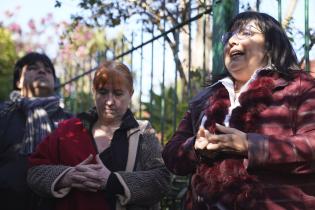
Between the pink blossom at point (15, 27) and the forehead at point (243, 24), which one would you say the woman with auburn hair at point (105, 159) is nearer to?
the forehead at point (243, 24)

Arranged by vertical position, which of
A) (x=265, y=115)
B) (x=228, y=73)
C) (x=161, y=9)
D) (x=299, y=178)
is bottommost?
(x=299, y=178)

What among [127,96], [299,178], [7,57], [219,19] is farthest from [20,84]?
[7,57]

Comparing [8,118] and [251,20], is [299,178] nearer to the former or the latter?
[251,20]

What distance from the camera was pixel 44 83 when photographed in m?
4.34

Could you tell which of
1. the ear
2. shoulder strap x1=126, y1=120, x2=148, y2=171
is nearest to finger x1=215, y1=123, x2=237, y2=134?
shoulder strap x1=126, y1=120, x2=148, y2=171

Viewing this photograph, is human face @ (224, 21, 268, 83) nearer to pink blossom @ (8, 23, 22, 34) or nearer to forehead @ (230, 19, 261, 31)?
forehead @ (230, 19, 261, 31)

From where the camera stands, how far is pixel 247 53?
7.92 feet

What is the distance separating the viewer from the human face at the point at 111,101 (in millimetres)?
3334

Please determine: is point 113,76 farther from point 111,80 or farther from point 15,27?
point 15,27

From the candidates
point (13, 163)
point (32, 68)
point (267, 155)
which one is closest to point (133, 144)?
point (13, 163)

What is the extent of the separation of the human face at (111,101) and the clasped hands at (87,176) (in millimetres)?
313

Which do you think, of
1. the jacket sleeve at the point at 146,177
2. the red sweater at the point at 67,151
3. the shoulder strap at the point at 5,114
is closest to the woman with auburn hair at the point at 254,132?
the jacket sleeve at the point at 146,177

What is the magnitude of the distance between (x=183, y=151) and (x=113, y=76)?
3.18 ft

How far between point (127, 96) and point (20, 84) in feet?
4.49
